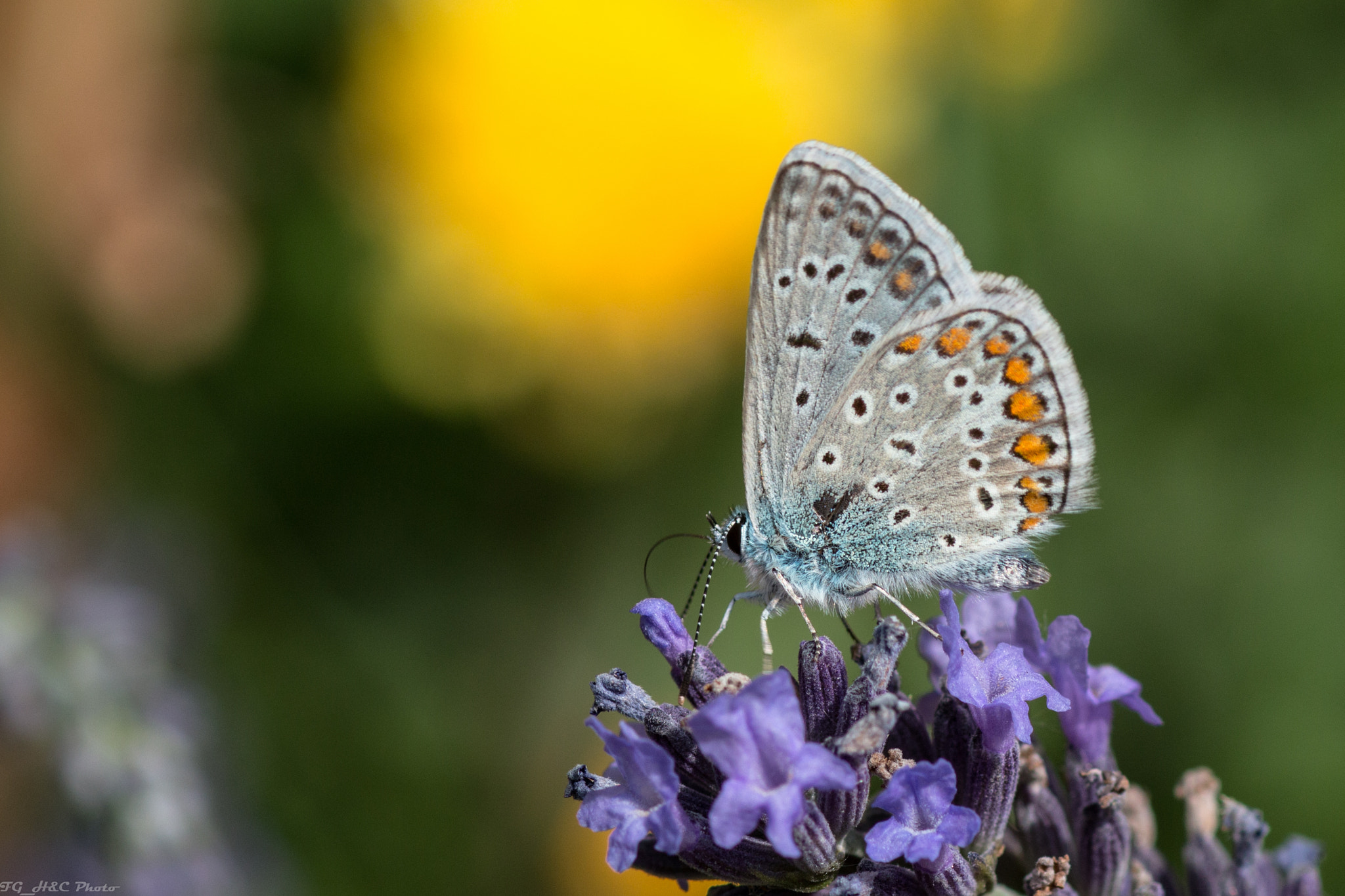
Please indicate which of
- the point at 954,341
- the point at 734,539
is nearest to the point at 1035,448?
the point at 954,341

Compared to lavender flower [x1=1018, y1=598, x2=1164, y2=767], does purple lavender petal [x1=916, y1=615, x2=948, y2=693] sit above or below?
above

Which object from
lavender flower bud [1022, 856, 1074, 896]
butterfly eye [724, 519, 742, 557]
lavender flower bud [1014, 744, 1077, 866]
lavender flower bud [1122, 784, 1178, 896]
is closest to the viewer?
lavender flower bud [1022, 856, 1074, 896]

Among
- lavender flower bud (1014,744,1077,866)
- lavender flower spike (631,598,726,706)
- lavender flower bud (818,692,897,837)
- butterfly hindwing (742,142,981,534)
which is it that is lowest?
lavender flower bud (1014,744,1077,866)

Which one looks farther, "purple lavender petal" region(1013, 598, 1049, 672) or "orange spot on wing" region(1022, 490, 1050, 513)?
"orange spot on wing" region(1022, 490, 1050, 513)

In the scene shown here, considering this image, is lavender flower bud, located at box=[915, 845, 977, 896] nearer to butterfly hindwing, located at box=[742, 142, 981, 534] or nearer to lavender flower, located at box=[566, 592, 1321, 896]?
lavender flower, located at box=[566, 592, 1321, 896]

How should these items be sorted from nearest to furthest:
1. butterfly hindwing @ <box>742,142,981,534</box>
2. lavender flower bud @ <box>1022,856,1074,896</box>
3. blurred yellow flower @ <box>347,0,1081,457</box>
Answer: lavender flower bud @ <box>1022,856,1074,896</box> → butterfly hindwing @ <box>742,142,981,534</box> → blurred yellow flower @ <box>347,0,1081,457</box>

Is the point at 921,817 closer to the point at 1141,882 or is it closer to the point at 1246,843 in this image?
the point at 1141,882

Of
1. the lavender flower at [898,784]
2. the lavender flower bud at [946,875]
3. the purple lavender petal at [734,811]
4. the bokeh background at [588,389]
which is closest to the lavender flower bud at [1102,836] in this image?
the lavender flower at [898,784]

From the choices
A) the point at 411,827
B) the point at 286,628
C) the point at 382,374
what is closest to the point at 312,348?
the point at 382,374

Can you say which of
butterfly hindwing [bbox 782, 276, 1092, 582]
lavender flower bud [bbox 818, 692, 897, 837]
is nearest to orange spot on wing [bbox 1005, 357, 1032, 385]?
butterfly hindwing [bbox 782, 276, 1092, 582]
